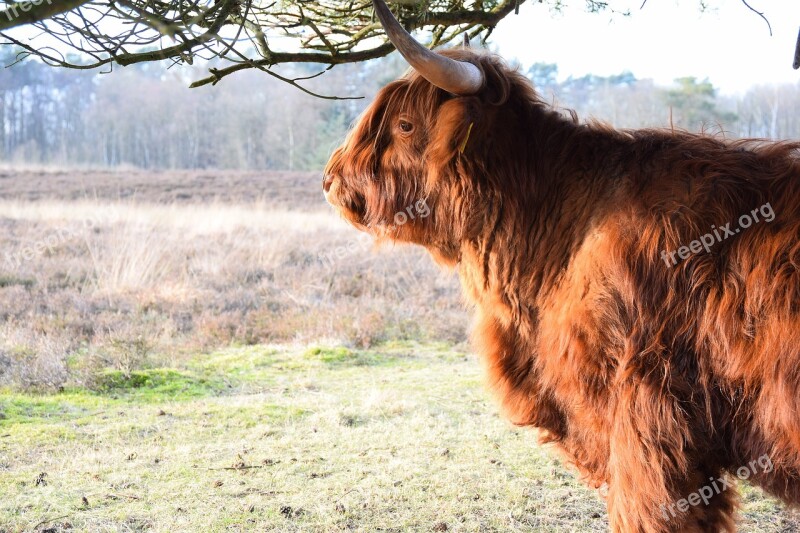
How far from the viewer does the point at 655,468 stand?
2.23 meters

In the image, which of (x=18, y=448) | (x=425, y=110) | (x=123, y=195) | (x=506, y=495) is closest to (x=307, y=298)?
(x=18, y=448)

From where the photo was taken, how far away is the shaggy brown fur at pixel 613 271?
2.18 metres

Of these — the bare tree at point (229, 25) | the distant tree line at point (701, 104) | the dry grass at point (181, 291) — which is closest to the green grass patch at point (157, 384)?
the dry grass at point (181, 291)

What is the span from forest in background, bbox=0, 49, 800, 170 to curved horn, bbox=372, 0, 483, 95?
30.9 m

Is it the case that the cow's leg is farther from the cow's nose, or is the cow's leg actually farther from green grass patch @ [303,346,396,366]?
green grass patch @ [303,346,396,366]

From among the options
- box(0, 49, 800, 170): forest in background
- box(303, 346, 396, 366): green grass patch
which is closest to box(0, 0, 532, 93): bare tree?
box(303, 346, 396, 366): green grass patch

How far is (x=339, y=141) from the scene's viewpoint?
3.37 m

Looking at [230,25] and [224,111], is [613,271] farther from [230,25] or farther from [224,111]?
[224,111]

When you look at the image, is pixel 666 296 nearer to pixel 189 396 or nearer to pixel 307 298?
pixel 189 396

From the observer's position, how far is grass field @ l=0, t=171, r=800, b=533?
349 centimetres

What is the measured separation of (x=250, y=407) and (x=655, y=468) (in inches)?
133

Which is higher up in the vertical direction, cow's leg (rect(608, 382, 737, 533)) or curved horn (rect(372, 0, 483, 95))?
curved horn (rect(372, 0, 483, 95))

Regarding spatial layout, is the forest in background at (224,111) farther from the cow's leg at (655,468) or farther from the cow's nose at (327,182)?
the cow's leg at (655,468)

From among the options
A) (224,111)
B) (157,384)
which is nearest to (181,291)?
(157,384)
